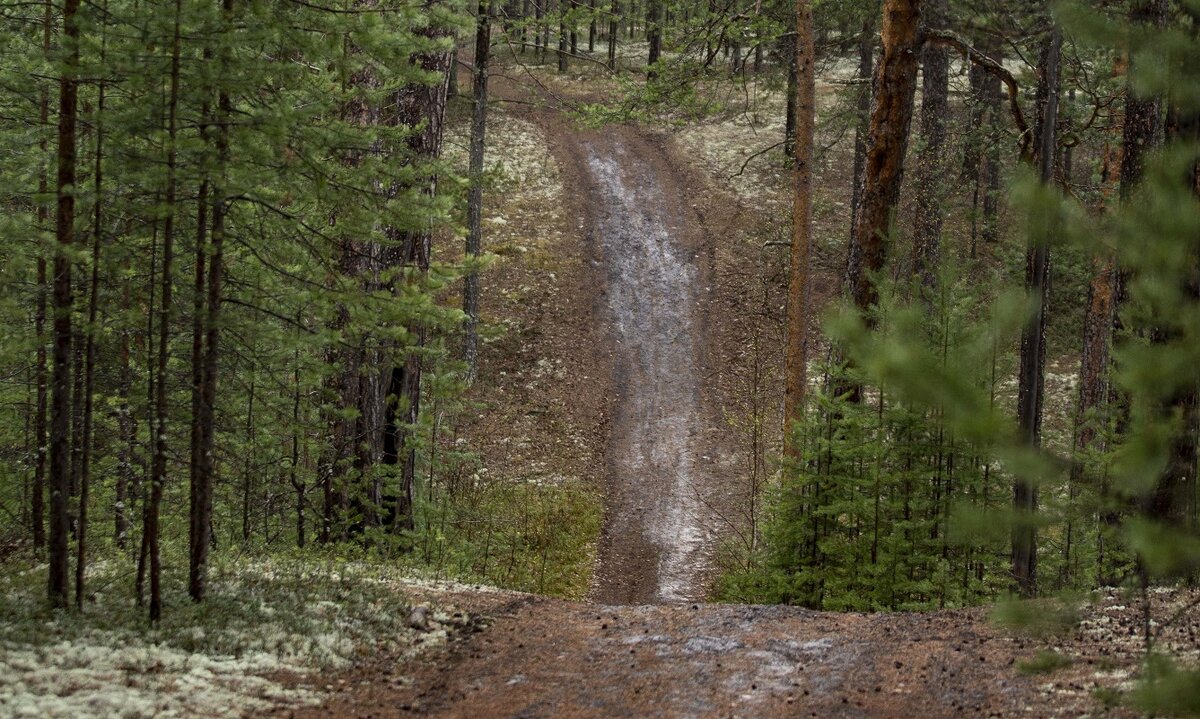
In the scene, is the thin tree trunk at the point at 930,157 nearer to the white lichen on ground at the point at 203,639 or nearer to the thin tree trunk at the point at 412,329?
the thin tree trunk at the point at 412,329

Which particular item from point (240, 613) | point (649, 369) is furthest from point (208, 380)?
point (649, 369)

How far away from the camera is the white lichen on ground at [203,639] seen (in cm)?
535

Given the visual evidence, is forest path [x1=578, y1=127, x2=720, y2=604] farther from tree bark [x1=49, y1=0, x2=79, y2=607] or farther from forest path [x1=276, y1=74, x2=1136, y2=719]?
tree bark [x1=49, y1=0, x2=79, y2=607]

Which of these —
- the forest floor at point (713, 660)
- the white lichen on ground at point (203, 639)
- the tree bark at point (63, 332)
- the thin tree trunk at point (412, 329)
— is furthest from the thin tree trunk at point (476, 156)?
the tree bark at point (63, 332)

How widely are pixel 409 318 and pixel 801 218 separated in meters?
7.76

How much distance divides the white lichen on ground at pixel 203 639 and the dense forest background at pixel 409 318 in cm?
32

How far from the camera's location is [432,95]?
1112 centimetres

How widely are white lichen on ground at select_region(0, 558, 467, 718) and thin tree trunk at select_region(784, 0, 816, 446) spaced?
6629 mm

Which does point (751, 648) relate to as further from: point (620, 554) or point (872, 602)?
point (620, 554)

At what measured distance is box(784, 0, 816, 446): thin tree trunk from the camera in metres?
13.1

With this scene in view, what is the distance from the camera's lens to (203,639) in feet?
21.2

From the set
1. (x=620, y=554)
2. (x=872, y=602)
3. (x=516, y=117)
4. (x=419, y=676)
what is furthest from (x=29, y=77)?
(x=516, y=117)

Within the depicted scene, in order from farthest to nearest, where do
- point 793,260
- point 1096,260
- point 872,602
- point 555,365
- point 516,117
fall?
1. point 516,117
2. point 555,365
3. point 1096,260
4. point 793,260
5. point 872,602

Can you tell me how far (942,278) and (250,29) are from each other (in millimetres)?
6253
